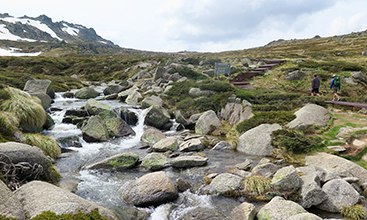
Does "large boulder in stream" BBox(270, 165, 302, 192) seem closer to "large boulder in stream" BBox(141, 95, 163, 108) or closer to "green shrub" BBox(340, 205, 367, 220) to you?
"green shrub" BBox(340, 205, 367, 220)

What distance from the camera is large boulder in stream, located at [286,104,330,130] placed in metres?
12.7

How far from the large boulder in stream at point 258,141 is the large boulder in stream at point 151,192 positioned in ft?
20.7

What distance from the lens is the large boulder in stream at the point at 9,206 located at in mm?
4007

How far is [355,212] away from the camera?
6281 millimetres

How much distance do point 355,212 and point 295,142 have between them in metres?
5.03

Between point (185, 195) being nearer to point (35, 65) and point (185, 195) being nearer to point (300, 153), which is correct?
point (300, 153)

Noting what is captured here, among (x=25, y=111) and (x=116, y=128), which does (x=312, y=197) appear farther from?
(x=25, y=111)

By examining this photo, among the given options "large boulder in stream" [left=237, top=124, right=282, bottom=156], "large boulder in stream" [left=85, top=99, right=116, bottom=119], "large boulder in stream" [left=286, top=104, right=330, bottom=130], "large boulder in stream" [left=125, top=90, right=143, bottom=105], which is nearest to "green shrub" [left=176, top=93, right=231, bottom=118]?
"large boulder in stream" [left=237, top=124, right=282, bottom=156]

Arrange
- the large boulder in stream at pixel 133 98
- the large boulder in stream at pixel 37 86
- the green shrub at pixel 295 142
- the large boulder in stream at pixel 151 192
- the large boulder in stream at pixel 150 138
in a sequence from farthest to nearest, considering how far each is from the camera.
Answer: the large boulder in stream at pixel 133 98, the large boulder in stream at pixel 37 86, the large boulder in stream at pixel 150 138, the green shrub at pixel 295 142, the large boulder in stream at pixel 151 192

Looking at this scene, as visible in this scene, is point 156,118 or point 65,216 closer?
point 65,216

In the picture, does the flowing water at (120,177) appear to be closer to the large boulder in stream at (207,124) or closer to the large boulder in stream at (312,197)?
the large boulder in stream at (312,197)

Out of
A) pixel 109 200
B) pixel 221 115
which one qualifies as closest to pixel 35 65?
pixel 221 115

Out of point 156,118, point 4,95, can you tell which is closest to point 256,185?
point 156,118

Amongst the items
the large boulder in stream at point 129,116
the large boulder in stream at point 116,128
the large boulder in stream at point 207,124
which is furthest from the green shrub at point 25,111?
the large boulder in stream at point 207,124
